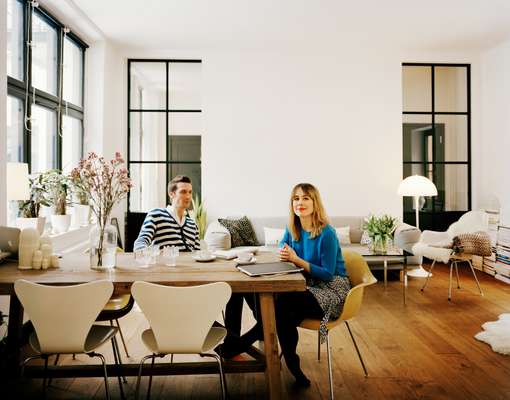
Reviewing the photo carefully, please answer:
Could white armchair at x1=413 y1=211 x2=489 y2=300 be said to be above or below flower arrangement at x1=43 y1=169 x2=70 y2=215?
below

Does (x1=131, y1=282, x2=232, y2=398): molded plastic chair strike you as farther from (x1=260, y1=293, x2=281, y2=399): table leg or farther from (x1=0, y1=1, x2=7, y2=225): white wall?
(x1=0, y1=1, x2=7, y2=225): white wall

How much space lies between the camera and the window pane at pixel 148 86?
684 cm

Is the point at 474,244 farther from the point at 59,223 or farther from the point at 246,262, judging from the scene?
the point at 59,223

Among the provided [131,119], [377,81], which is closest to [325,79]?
[377,81]

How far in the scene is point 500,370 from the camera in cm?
305

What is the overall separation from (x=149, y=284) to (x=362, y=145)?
525cm

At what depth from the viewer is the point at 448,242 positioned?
537cm

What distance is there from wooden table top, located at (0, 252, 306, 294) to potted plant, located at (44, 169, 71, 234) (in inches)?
65.0

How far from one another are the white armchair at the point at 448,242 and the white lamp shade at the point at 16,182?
165 inches

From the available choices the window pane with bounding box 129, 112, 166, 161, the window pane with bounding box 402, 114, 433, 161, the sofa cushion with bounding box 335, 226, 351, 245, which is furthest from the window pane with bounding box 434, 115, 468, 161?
the window pane with bounding box 129, 112, 166, 161

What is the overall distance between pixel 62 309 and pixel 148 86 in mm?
5318

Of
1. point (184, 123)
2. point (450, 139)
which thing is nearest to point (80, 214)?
point (184, 123)

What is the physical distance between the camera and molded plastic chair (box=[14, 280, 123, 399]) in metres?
2.10

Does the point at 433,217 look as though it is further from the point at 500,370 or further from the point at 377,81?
the point at 500,370
